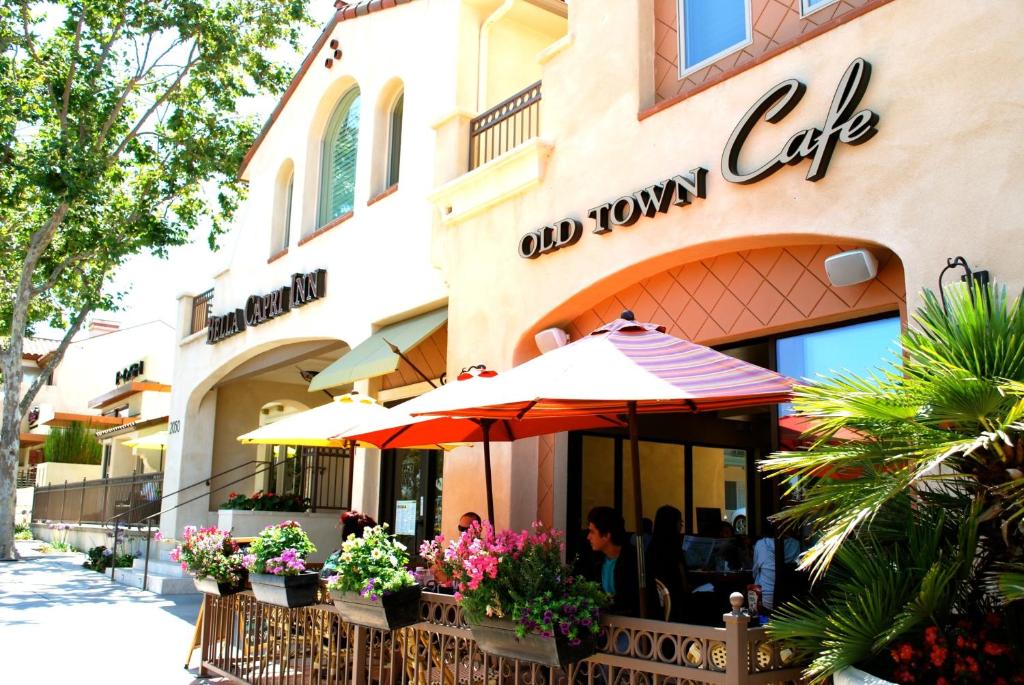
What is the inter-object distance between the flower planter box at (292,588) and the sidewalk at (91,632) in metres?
1.90

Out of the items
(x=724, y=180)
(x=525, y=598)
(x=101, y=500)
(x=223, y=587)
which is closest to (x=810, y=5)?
(x=724, y=180)

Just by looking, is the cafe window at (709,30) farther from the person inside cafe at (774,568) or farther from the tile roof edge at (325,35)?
the tile roof edge at (325,35)

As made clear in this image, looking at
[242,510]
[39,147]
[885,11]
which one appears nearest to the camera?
[885,11]

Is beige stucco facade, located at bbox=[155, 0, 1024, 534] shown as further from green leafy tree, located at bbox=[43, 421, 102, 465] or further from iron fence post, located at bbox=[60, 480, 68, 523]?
green leafy tree, located at bbox=[43, 421, 102, 465]

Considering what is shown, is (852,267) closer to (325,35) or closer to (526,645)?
(526,645)

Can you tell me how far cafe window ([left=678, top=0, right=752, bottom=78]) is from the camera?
775 cm

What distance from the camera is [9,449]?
21.7m

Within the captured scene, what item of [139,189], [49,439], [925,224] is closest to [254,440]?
[925,224]

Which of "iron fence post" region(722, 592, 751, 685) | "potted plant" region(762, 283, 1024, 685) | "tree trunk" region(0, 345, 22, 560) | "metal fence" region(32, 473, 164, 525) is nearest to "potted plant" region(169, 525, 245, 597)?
"iron fence post" region(722, 592, 751, 685)

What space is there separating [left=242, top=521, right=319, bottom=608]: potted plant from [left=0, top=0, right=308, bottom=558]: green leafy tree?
13.3 meters

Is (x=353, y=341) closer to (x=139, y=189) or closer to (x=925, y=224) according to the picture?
(x=925, y=224)

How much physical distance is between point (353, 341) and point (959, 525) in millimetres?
9998

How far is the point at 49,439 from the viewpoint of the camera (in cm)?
3494

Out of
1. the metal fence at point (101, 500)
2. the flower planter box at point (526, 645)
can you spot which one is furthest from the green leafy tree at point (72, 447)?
the flower planter box at point (526, 645)
